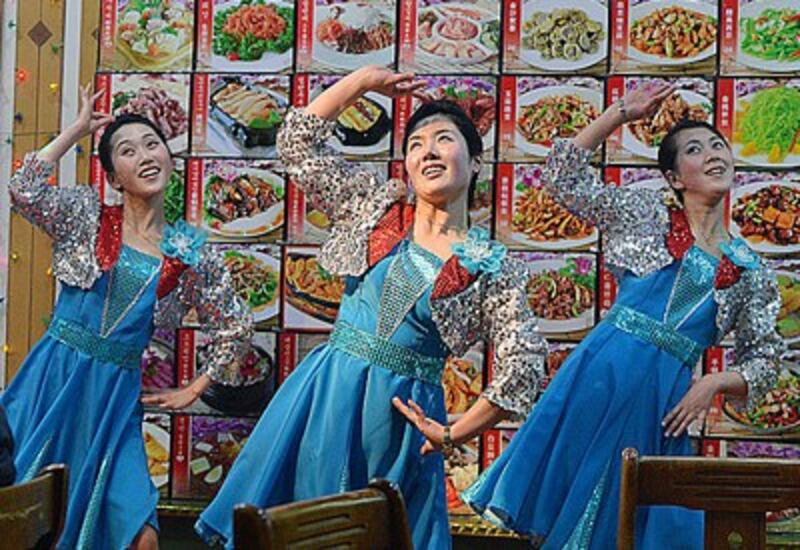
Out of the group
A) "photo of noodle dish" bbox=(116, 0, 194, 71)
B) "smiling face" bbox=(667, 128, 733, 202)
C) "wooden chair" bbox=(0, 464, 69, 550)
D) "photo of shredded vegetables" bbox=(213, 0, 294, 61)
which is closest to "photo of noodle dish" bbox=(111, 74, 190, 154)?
"photo of noodle dish" bbox=(116, 0, 194, 71)

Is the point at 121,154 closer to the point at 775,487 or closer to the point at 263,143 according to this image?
the point at 263,143

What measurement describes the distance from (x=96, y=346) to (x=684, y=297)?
153 cm

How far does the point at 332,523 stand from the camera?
184 centimetres

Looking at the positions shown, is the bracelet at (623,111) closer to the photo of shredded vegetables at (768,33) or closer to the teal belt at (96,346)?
the photo of shredded vegetables at (768,33)

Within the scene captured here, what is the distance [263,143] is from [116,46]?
578mm

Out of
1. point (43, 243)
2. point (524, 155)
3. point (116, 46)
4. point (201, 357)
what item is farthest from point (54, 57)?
point (524, 155)

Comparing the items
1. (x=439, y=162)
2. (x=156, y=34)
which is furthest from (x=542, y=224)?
(x=156, y=34)

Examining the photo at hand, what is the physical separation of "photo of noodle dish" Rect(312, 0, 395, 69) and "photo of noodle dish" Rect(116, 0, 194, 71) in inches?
16.7

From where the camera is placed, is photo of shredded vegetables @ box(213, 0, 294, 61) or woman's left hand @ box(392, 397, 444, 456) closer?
woman's left hand @ box(392, 397, 444, 456)

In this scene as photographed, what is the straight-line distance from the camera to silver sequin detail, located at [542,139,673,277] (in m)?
3.57

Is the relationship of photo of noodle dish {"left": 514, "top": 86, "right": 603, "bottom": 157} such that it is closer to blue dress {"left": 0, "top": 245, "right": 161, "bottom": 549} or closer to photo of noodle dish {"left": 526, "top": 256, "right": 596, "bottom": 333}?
photo of noodle dish {"left": 526, "top": 256, "right": 596, "bottom": 333}

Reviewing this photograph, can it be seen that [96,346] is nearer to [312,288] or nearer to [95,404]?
[95,404]

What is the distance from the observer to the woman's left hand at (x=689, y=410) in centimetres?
346

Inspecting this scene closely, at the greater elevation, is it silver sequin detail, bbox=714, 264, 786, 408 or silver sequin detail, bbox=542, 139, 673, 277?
silver sequin detail, bbox=542, 139, 673, 277
